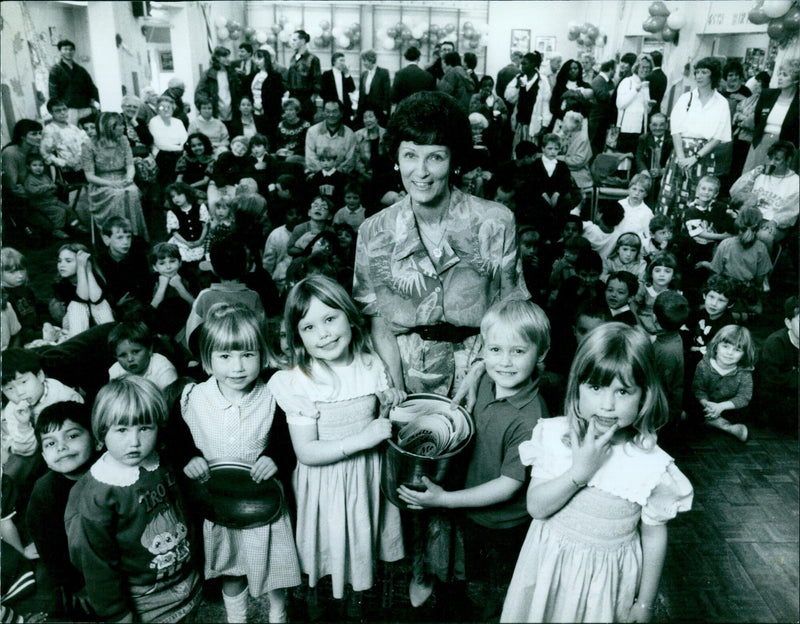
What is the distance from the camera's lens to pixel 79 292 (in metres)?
4.25

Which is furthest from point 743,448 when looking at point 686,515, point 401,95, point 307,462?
point 401,95

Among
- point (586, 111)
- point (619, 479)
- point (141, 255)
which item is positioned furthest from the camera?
point (586, 111)

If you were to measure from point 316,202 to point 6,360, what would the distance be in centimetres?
321

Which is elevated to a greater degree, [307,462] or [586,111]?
[586,111]

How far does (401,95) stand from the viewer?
9.04 meters

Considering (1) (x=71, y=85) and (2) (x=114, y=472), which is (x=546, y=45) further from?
(2) (x=114, y=472)

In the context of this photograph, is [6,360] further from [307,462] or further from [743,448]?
[743,448]

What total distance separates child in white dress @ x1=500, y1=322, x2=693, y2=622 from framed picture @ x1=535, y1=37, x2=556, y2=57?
16230 mm

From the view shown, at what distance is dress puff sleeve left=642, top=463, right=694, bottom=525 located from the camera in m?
1.91

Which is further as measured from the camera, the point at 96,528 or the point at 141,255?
the point at 141,255

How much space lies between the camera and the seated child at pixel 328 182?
6.86 meters

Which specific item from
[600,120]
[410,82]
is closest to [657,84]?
[600,120]

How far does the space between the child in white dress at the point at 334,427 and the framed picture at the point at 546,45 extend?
1594 centimetres

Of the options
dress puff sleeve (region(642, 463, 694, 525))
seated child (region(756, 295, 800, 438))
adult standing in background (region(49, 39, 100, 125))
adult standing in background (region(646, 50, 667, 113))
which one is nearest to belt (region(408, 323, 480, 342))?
dress puff sleeve (region(642, 463, 694, 525))
